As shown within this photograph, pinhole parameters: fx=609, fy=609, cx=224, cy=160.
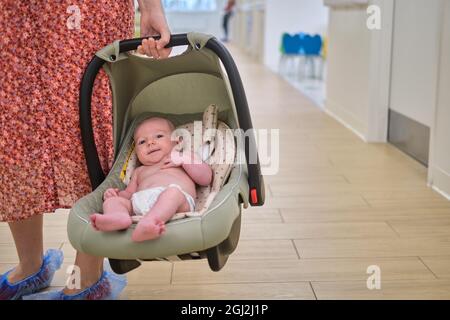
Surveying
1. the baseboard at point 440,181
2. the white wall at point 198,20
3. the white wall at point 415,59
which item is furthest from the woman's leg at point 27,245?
the white wall at point 198,20

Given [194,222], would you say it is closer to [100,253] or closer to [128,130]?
[100,253]

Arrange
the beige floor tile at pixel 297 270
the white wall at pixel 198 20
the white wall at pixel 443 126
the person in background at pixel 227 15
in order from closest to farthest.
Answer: the beige floor tile at pixel 297 270
the white wall at pixel 443 126
the person in background at pixel 227 15
the white wall at pixel 198 20

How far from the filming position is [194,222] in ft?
3.54

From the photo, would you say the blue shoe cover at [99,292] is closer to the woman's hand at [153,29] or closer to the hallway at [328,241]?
the hallway at [328,241]

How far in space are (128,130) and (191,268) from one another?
44 centimetres

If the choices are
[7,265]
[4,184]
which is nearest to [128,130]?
[4,184]

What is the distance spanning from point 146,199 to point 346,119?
269 centimetres

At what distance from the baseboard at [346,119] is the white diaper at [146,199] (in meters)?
2.20

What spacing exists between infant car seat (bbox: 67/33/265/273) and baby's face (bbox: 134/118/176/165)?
4 centimetres

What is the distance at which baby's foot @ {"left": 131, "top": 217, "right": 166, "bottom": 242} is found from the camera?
1.05 m

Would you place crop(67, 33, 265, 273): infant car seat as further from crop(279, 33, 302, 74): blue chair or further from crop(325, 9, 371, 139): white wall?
crop(279, 33, 302, 74): blue chair

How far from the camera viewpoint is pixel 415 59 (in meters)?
2.81

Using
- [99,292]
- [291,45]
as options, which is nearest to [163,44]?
[99,292]

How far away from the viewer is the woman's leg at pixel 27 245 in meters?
1.48
